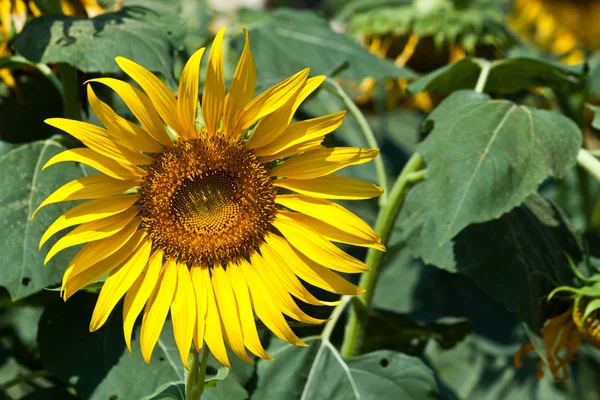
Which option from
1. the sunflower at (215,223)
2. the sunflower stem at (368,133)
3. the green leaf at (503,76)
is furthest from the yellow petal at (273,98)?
the green leaf at (503,76)

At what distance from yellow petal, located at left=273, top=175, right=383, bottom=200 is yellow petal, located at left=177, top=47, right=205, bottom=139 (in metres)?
0.11

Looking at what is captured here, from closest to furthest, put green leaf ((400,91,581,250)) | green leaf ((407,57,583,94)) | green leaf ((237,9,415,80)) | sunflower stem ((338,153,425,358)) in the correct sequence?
green leaf ((400,91,581,250)) → sunflower stem ((338,153,425,358)) → green leaf ((407,57,583,94)) → green leaf ((237,9,415,80))

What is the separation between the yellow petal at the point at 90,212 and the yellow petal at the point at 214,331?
109mm

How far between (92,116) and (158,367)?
0.37 m

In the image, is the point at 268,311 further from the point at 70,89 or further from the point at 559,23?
the point at 559,23

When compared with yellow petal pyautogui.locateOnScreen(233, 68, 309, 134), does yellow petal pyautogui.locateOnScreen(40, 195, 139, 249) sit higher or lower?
lower

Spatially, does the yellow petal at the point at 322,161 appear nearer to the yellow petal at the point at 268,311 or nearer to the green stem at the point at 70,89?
Result: the yellow petal at the point at 268,311

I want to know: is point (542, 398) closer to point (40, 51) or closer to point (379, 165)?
point (379, 165)

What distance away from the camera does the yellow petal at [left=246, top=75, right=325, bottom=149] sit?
705 mm

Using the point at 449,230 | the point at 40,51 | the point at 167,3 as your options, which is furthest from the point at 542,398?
the point at 40,51

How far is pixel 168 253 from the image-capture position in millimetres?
759

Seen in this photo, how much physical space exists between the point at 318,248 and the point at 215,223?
0.12 meters

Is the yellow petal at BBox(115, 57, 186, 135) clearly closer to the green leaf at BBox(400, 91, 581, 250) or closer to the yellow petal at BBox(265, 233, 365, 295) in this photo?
the yellow petal at BBox(265, 233, 365, 295)

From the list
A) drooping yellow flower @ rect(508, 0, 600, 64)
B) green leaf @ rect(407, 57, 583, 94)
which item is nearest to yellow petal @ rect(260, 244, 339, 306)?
green leaf @ rect(407, 57, 583, 94)
